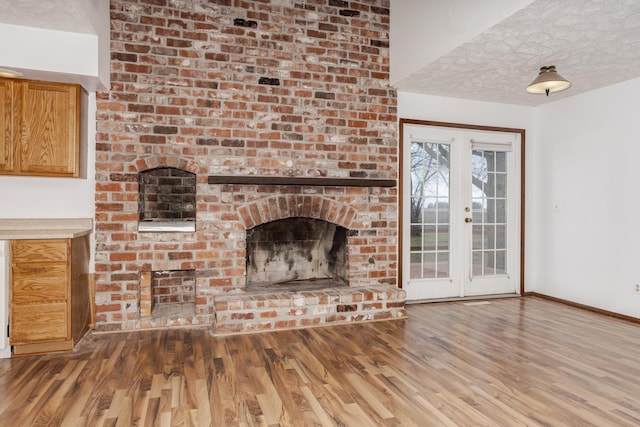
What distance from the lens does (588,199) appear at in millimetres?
4445

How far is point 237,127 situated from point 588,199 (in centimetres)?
387

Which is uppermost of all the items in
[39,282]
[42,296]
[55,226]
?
[55,226]

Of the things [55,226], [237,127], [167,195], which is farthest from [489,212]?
[55,226]

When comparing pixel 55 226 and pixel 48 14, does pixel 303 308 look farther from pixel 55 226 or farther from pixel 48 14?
pixel 48 14

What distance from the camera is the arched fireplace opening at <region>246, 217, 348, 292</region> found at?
4383 mm

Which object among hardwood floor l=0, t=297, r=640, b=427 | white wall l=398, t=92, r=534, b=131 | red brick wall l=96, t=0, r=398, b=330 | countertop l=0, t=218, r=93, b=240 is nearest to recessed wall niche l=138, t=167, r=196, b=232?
red brick wall l=96, t=0, r=398, b=330

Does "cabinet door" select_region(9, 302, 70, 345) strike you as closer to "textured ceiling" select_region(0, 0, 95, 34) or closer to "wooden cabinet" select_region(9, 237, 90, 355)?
"wooden cabinet" select_region(9, 237, 90, 355)

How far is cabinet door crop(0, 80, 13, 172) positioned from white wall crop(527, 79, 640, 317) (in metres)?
5.52

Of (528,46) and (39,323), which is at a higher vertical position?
(528,46)

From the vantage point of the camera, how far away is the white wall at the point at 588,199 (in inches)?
159

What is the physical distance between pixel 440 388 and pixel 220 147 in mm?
2728

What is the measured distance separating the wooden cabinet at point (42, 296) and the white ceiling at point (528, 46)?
5.36 ft

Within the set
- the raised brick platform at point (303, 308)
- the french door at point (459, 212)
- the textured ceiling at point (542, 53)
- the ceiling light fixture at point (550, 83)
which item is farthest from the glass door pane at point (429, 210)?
the ceiling light fixture at point (550, 83)

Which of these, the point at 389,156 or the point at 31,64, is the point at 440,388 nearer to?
the point at 389,156
